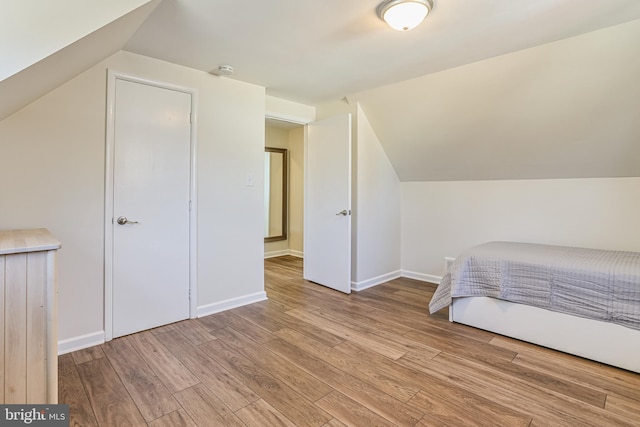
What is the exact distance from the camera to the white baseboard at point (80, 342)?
7.41 feet

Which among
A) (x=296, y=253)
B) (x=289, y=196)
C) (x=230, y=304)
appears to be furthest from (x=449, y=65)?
(x=296, y=253)

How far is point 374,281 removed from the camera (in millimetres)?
3973

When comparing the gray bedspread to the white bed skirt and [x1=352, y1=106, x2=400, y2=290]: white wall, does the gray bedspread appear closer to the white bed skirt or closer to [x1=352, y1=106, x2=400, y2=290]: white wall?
the white bed skirt

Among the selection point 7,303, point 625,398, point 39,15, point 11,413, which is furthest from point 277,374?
point 39,15

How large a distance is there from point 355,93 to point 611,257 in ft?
8.79

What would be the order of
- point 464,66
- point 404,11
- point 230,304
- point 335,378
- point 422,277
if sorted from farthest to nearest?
1. point 422,277
2. point 230,304
3. point 464,66
4. point 335,378
5. point 404,11

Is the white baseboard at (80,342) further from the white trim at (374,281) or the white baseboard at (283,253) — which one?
the white baseboard at (283,253)

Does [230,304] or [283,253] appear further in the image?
[283,253]

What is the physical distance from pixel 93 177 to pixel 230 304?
62.5 inches

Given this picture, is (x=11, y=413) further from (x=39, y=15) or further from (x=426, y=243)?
(x=426, y=243)

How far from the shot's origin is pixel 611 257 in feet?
8.11

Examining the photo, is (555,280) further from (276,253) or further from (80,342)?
(276,253)

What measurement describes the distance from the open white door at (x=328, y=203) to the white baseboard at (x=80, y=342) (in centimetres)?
229

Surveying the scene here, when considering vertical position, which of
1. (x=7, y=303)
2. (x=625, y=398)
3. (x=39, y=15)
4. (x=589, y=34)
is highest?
(x=589, y=34)
